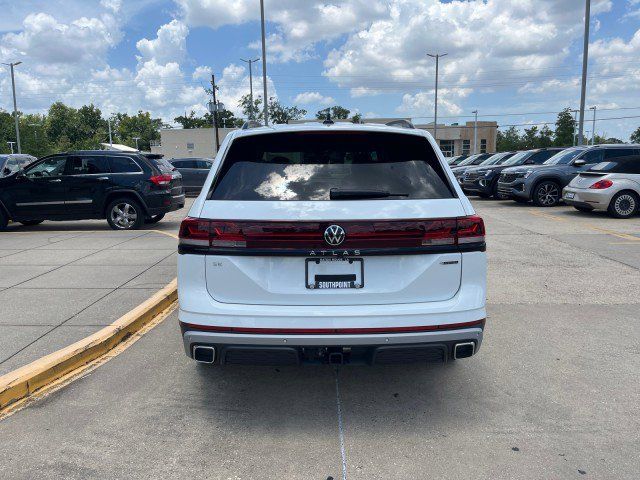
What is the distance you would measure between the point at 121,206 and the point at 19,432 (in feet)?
30.0

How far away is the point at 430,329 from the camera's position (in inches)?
126

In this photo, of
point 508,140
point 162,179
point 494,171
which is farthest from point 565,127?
point 162,179

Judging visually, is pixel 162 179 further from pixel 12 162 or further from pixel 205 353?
pixel 205 353

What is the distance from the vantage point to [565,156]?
1673cm

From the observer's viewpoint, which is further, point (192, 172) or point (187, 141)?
point (187, 141)

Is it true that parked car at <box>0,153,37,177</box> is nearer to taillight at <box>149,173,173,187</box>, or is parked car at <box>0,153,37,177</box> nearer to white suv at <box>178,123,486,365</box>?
taillight at <box>149,173,173,187</box>

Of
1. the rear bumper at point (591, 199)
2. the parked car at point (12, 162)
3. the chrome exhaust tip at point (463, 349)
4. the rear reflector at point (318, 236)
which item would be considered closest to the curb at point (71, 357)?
the rear reflector at point (318, 236)

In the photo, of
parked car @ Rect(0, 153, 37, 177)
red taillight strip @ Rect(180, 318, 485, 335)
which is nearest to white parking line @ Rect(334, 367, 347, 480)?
red taillight strip @ Rect(180, 318, 485, 335)

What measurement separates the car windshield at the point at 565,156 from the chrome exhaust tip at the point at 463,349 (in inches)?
597

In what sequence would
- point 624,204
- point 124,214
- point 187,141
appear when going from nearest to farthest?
point 124,214 → point 624,204 → point 187,141

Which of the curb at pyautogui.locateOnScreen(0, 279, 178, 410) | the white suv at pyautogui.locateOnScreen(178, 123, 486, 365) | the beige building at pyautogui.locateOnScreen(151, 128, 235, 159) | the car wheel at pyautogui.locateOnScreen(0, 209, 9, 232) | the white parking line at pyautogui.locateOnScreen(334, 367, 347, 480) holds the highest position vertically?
the beige building at pyautogui.locateOnScreen(151, 128, 235, 159)

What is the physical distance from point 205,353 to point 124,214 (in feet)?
31.1

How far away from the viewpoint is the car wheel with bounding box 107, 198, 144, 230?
11797mm

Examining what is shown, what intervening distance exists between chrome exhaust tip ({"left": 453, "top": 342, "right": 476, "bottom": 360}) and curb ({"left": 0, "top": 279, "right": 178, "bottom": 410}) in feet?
9.89
